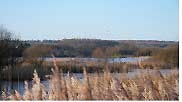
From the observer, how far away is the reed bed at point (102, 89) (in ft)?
8.01

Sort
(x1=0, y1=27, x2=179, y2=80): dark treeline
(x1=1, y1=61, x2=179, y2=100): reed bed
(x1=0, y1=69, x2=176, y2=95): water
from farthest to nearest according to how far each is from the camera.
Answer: (x1=0, y1=27, x2=179, y2=80): dark treeline
(x1=0, y1=69, x2=176, y2=95): water
(x1=1, y1=61, x2=179, y2=100): reed bed

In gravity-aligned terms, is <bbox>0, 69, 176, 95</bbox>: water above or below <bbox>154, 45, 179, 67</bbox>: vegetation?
below

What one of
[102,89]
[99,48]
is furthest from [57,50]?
[102,89]

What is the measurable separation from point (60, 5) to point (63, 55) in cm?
45

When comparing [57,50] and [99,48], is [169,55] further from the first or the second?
[57,50]

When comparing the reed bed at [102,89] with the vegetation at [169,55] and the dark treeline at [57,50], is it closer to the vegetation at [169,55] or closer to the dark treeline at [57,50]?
the vegetation at [169,55]

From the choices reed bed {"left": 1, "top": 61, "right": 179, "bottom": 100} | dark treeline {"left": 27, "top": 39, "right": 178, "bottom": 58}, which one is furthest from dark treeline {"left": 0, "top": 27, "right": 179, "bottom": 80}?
reed bed {"left": 1, "top": 61, "right": 179, "bottom": 100}

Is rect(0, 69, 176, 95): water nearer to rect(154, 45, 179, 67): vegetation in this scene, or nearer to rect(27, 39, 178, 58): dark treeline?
rect(154, 45, 179, 67): vegetation

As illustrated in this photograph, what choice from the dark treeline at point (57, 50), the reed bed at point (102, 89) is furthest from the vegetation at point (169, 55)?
the reed bed at point (102, 89)

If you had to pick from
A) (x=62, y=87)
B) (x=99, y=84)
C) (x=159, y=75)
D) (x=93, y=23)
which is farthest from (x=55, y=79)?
(x=93, y=23)

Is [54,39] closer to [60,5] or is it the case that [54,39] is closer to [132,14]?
[60,5]

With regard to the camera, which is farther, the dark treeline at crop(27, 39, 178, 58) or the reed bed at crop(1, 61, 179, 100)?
the dark treeline at crop(27, 39, 178, 58)

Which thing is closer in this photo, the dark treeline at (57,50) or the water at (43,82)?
the water at (43,82)

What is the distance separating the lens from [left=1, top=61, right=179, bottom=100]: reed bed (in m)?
2.44
